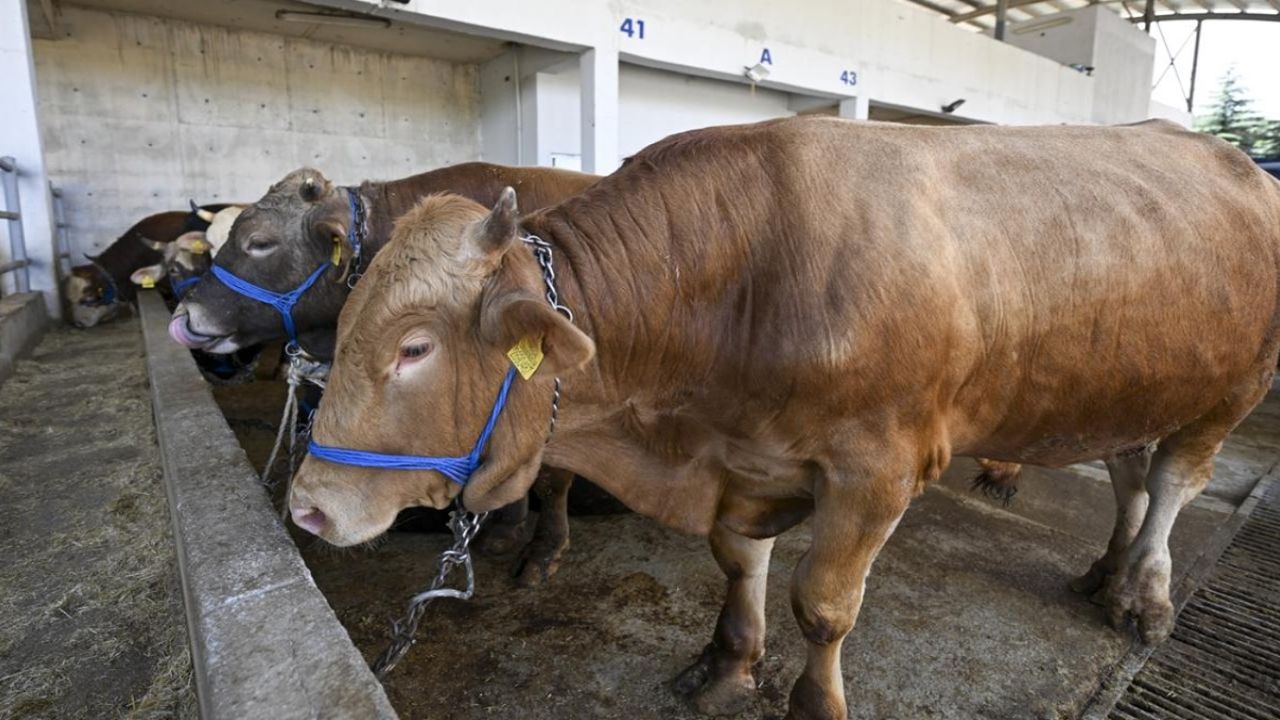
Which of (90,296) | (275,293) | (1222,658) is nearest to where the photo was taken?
(1222,658)

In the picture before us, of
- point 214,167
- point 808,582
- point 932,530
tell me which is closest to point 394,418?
point 808,582

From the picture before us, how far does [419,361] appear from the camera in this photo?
1.72 metres

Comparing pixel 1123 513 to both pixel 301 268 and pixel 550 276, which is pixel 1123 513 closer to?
pixel 550 276

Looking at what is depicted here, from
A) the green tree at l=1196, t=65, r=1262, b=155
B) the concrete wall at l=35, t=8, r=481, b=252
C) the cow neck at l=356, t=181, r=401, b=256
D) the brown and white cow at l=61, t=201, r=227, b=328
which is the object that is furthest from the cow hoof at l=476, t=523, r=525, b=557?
the green tree at l=1196, t=65, r=1262, b=155

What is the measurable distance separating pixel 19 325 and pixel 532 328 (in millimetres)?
6219

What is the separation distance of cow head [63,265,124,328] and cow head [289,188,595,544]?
7.69 m

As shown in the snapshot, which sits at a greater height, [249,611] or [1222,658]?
[249,611]

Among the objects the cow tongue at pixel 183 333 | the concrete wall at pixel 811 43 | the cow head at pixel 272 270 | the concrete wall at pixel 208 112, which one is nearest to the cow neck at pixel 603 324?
the cow head at pixel 272 270

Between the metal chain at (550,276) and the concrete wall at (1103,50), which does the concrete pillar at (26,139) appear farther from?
the concrete wall at (1103,50)

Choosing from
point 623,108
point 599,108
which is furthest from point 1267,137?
point 599,108

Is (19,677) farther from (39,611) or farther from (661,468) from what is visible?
(661,468)

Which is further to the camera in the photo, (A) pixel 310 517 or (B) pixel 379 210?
(B) pixel 379 210

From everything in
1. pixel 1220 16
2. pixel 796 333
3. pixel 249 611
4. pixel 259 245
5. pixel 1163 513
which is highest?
pixel 1220 16

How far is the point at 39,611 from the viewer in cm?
220
